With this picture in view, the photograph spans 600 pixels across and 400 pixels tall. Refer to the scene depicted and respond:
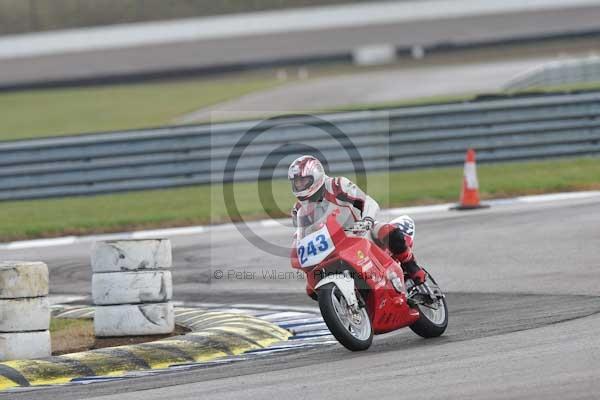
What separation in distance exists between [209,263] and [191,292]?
1.51 m

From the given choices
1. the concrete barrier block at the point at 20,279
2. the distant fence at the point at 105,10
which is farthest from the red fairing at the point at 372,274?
the distant fence at the point at 105,10

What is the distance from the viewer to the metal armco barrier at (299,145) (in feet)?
61.4

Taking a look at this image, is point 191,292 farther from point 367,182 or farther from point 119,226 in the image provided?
point 367,182

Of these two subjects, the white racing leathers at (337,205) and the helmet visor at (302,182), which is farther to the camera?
the white racing leathers at (337,205)

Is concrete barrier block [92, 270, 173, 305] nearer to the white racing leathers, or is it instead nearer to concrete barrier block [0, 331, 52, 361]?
concrete barrier block [0, 331, 52, 361]

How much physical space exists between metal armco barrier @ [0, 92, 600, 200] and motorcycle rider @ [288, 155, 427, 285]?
31.5ft

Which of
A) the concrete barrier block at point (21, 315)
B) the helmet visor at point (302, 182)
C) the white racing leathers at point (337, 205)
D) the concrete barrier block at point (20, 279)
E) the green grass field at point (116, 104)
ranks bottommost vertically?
the concrete barrier block at point (21, 315)

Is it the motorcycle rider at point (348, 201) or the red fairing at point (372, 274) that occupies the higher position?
the motorcycle rider at point (348, 201)

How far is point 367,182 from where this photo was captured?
18875 millimetres

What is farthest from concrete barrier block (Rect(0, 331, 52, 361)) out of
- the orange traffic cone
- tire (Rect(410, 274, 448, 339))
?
the orange traffic cone

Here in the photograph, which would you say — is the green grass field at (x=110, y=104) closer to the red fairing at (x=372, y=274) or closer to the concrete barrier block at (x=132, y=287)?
the concrete barrier block at (x=132, y=287)

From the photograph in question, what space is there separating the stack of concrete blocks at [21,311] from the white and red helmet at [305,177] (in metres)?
2.00

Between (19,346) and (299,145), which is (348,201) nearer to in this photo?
(19,346)

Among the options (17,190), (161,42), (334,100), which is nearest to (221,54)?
(161,42)
